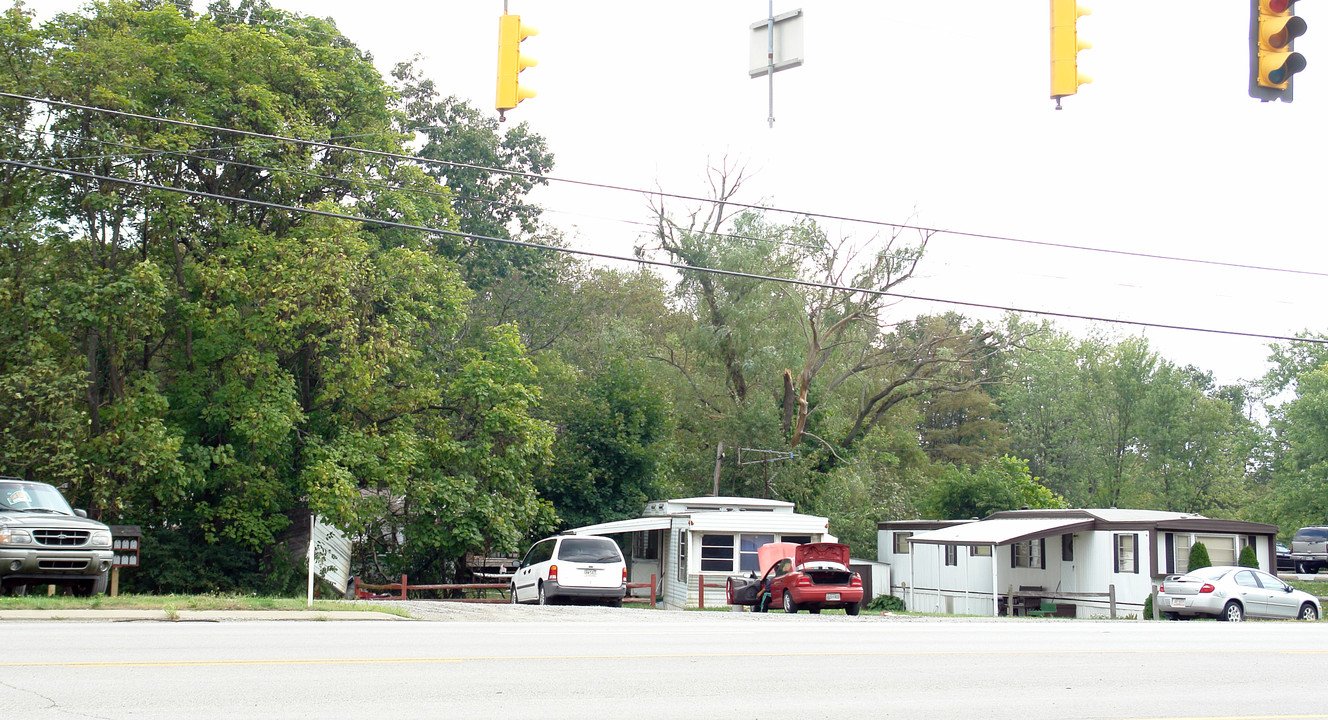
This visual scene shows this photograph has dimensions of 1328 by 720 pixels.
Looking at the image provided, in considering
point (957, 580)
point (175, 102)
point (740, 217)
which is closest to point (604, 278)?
point (740, 217)

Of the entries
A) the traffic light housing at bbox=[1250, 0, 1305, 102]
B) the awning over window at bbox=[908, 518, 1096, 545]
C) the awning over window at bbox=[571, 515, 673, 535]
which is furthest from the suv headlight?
the awning over window at bbox=[908, 518, 1096, 545]

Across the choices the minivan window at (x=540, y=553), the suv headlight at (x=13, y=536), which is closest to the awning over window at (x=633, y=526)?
the minivan window at (x=540, y=553)

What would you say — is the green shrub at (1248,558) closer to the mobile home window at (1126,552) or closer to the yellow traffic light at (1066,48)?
the mobile home window at (1126,552)

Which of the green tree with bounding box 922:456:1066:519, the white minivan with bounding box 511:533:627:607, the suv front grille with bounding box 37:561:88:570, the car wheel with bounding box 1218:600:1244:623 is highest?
the green tree with bounding box 922:456:1066:519

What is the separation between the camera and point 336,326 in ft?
92.8

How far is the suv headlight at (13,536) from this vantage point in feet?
54.9

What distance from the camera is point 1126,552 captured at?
1268 inches

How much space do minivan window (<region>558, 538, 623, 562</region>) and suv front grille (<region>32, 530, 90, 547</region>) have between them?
1006cm

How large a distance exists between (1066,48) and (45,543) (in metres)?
15.8

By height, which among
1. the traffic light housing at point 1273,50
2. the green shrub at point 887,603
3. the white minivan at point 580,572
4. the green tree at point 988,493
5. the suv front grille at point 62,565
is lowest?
the green shrub at point 887,603

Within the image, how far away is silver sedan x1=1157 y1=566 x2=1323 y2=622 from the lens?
82.3 ft

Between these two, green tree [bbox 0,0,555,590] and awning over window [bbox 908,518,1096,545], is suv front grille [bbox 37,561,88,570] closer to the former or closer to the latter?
green tree [bbox 0,0,555,590]

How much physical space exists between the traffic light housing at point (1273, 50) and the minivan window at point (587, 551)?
1758cm

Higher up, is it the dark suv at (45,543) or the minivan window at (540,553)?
the dark suv at (45,543)
